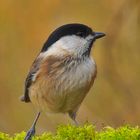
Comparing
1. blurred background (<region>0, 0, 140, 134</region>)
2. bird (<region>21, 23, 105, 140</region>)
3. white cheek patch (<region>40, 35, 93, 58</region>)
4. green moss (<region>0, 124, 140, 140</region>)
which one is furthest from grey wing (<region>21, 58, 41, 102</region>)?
blurred background (<region>0, 0, 140, 134</region>)

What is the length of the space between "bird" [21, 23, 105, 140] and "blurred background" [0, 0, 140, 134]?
1.62 metres

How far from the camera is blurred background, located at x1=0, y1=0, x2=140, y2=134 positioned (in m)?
7.73

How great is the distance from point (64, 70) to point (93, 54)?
2.28 meters

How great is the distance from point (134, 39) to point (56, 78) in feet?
7.24

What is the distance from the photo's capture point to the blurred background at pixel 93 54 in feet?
25.4

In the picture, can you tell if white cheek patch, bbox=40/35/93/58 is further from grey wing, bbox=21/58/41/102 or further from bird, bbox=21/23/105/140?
grey wing, bbox=21/58/41/102

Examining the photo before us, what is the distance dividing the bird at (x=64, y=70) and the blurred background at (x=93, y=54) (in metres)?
1.62

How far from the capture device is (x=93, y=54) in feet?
26.6

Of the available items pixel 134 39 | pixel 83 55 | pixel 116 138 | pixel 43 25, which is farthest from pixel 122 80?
pixel 116 138

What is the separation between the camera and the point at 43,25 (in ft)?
27.7

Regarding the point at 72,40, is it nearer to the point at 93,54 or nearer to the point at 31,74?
the point at 31,74

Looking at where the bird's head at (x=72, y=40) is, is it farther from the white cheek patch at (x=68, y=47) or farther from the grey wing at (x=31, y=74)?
the grey wing at (x=31, y=74)

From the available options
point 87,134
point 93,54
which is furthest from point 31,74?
point 93,54

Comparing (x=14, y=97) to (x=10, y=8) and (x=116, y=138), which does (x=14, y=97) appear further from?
(x=116, y=138)
